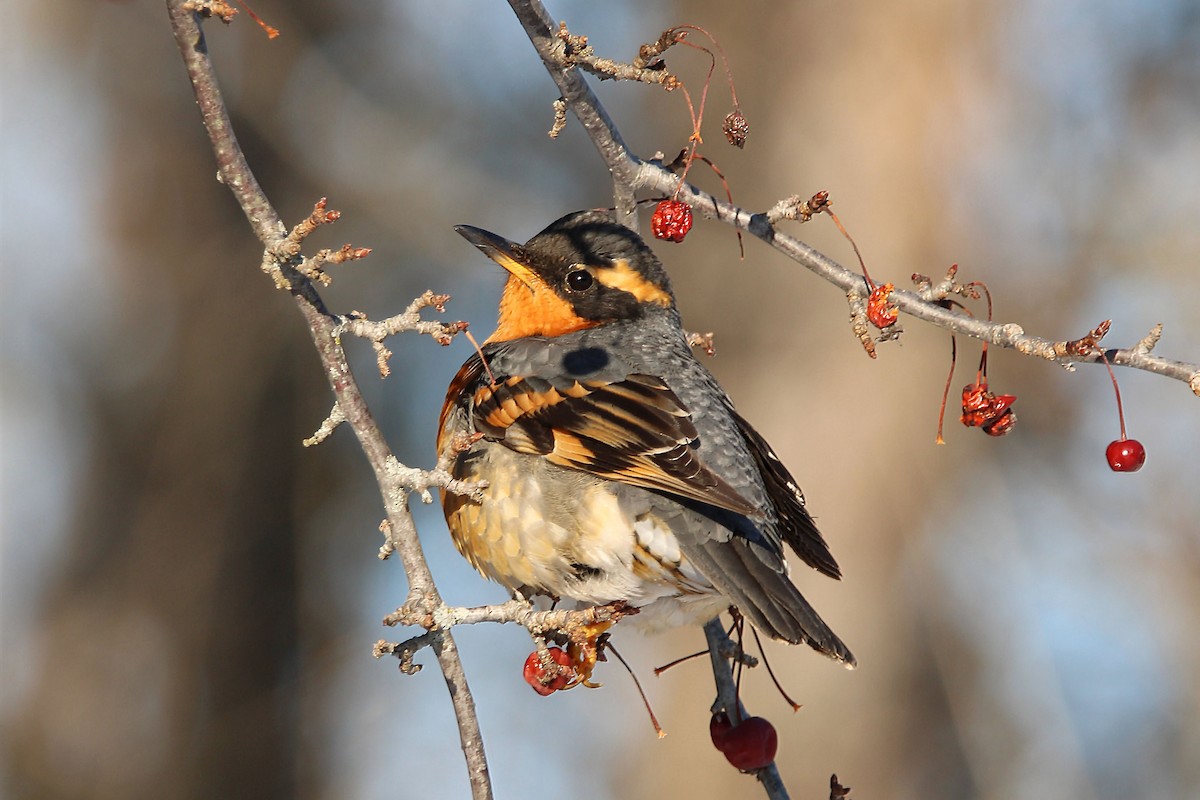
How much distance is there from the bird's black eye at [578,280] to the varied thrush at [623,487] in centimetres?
20

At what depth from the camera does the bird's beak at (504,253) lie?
4086mm

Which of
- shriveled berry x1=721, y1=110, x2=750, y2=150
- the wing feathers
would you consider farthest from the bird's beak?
shriveled berry x1=721, y1=110, x2=750, y2=150

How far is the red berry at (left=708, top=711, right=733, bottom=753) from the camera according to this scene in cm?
338

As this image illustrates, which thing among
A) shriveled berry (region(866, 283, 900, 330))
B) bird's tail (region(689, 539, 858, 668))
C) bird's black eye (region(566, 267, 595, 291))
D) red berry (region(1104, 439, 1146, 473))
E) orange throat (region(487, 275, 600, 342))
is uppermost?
bird's black eye (region(566, 267, 595, 291))

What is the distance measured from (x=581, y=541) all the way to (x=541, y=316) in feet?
3.57

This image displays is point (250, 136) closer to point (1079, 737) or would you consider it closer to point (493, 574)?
point (493, 574)

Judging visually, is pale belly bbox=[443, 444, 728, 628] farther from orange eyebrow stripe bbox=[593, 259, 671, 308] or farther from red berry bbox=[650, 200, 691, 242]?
orange eyebrow stripe bbox=[593, 259, 671, 308]

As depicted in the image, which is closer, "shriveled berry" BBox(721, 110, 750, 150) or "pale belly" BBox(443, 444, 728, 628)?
"shriveled berry" BBox(721, 110, 750, 150)

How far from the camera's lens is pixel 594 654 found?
318 cm

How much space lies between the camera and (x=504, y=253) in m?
→ 4.18

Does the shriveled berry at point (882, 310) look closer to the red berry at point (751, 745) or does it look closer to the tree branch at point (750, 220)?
the tree branch at point (750, 220)

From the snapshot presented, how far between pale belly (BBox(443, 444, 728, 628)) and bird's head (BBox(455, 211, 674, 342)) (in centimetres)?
77

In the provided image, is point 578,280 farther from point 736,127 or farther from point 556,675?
point 556,675

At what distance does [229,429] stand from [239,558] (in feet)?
2.66
